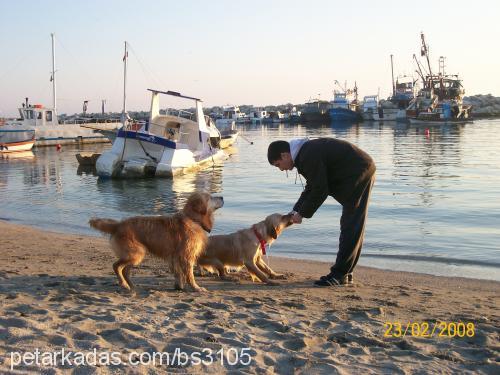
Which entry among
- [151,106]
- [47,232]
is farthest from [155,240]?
[151,106]

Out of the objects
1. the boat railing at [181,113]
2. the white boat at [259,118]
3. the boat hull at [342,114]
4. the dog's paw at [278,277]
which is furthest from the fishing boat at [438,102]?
the dog's paw at [278,277]

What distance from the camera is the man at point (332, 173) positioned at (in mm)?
6352

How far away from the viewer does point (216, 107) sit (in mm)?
150875

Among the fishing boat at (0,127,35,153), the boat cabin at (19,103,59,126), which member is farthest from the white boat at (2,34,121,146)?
the fishing boat at (0,127,35,153)

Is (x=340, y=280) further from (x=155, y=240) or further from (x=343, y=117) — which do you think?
(x=343, y=117)

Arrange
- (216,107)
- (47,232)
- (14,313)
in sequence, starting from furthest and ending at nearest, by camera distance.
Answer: (216,107), (47,232), (14,313)

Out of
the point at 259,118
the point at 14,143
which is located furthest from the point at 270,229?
the point at 259,118

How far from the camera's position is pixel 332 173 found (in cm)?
647

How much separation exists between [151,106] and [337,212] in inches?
625

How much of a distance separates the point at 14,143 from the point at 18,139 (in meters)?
1.20

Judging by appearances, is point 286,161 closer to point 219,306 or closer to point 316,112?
point 219,306

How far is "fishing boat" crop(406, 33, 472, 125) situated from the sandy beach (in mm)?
70438

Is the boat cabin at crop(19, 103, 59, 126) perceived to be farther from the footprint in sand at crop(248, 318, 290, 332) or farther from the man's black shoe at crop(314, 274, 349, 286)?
the footprint in sand at crop(248, 318, 290, 332)
